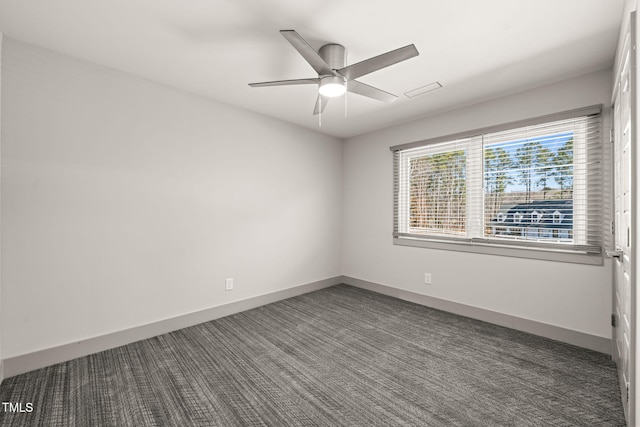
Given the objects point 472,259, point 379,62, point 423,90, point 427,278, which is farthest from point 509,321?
point 379,62

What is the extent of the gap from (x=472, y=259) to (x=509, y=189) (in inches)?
33.8

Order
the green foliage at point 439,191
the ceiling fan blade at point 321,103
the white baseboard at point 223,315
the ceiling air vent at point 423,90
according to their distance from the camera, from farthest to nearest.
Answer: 1. the green foliage at point 439,191
2. the ceiling air vent at point 423,90
3. the ceiling fan blade at point 321,103
4. the white baseboard at point 223,315

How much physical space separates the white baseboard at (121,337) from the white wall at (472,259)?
155 cm

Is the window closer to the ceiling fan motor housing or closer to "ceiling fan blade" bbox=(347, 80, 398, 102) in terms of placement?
"ceiling fan blade" bbox=(347, 80, 398, 102)

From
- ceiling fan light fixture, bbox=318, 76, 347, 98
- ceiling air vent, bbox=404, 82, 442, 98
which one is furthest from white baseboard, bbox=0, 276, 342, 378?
ceiling air vent, bbox=404, 82, 442, 98

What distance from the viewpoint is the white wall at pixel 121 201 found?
2.16 m

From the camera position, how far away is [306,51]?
1805mm

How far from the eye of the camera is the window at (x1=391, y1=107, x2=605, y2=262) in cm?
262

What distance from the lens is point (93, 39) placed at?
2.12m

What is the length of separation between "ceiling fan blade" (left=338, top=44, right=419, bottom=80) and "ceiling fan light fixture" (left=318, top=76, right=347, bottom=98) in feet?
0.18

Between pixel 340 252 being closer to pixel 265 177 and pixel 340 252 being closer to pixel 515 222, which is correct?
pixel 265 177

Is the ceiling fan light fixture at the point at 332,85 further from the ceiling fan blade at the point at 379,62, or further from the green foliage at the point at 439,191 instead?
the green foliage at the point at 439,191

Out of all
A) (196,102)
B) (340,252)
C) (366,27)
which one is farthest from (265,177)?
(366,27)

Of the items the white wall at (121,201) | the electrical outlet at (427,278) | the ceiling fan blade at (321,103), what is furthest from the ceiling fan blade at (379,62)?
the electrical outlet at (427,278)
